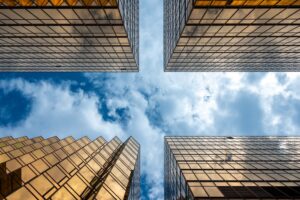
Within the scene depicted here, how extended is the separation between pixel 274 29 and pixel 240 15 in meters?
6.71

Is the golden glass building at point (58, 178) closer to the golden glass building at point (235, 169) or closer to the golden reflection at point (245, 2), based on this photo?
the golden glass building at point (235, 169)

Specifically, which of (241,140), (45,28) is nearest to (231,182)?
(241,140)

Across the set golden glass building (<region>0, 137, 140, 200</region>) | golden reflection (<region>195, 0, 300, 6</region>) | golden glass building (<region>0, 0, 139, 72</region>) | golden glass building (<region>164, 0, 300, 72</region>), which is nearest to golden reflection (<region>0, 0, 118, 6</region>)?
golden glass building (<region>0, 0, 139, 72</region>)

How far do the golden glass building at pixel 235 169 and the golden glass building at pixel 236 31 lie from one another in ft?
46.2

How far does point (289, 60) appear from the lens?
43.8 meters

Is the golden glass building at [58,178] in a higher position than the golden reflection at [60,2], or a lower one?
lower

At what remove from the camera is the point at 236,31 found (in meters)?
27.8

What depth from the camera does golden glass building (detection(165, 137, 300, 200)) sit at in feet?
59.4

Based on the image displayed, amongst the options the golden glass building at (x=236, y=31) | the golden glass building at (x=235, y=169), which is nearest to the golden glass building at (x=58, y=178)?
the golden glass building at (x=235, y=169)

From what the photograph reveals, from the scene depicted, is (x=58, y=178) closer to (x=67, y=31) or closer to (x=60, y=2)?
(x=60, y=2)

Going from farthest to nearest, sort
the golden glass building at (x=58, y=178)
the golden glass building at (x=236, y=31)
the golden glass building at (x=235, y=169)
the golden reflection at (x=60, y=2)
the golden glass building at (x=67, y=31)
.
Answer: the golden glass building at (x=67, y=31) → the golden glass building at (x=236, y=31) → the golden reflection at (x=60, y=2) → the golden glass building at (x=235, y=169) → the golden glass building at (x=58, y=178)

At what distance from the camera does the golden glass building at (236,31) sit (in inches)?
865

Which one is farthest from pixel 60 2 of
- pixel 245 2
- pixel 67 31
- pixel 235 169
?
pixel 235 169

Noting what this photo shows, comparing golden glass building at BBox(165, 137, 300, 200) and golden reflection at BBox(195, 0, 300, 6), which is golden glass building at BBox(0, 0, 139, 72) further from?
golden glass building at BBox(165, 137, 300, 200)
